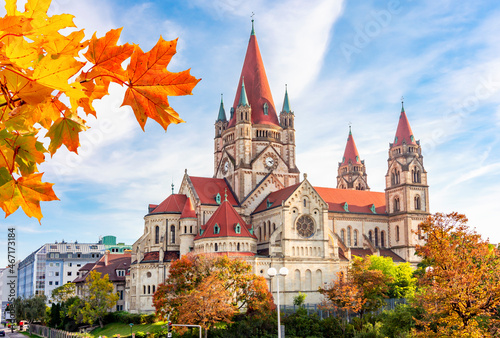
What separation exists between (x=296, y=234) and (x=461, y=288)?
3510 centimetres

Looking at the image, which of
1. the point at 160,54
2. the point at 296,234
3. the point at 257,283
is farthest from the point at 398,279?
the point at 160,54

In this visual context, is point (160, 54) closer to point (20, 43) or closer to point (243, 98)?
point (20, 43)

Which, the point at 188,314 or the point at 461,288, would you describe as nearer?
the point at 461,288

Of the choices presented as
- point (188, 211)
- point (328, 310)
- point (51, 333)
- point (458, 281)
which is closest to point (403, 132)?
point (188, 211)

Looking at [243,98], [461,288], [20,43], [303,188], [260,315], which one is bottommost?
[260,315]

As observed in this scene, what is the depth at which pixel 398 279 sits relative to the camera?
191 feet

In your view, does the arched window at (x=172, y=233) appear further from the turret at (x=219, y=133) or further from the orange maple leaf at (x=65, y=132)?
the orange maple leaf at (x=65, y=132)

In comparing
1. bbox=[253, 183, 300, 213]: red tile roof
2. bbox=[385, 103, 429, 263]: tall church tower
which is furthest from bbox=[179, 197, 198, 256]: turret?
bbox=[385, 103, 429, 263]: tall church tower

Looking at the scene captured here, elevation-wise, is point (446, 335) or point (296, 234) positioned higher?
point (296, 234)

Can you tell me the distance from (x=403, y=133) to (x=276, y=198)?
27.5 m

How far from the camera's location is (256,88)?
230 ft

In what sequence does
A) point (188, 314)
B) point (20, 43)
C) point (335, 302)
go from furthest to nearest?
1. point (335, 302)
2. point (188, 314)
3. point (20, 43)

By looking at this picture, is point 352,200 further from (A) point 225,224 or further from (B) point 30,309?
(B) point 30,309

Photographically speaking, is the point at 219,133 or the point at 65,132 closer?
the point at 65,132
